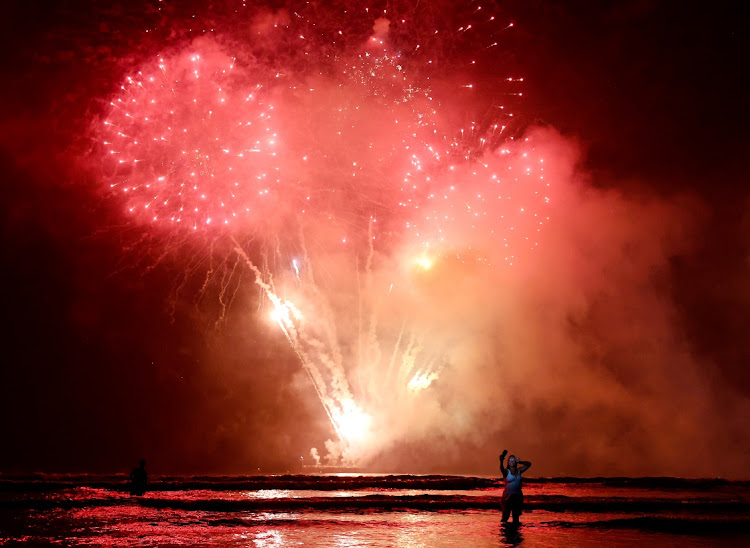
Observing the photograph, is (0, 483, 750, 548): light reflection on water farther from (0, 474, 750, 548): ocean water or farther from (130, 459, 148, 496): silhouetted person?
(130, 459, 148, 496): silhouetted person

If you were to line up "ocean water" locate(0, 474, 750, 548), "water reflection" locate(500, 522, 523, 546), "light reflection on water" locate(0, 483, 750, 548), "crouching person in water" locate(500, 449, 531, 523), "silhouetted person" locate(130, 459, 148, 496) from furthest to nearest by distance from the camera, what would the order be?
1. "silhouetted person" locate(130, 459, 148, 496)
2. "crouching person in water" locate(500, 449, 531, 523)
3. "ocean water" locate(0, 474, 750, 548)
4. "light reflection on water" locate(0, 483, 750, 548)
5. "water reflection" locate(500, 522, 523, 546)

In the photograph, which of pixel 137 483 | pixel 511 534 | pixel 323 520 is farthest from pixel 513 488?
pixel 137 483

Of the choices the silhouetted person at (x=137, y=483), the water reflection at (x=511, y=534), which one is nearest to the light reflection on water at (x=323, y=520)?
the water reflection at (x=511, y=534)

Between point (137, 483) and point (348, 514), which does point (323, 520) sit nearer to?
point (348, 514)

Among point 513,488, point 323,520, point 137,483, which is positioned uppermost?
point 513,488

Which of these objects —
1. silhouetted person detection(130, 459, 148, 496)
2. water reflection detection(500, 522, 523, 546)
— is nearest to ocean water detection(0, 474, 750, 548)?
water reflection detection(500, 522, 523, 546)

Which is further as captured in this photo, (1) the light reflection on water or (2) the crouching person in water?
(2) the crouching person in water

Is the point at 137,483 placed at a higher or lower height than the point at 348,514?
lower

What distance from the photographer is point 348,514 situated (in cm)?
1525

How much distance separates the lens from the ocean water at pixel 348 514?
11.2 m

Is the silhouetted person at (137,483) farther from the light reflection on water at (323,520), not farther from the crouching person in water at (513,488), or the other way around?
the crouching person in water at (513,488)

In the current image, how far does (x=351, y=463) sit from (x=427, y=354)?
763 cm

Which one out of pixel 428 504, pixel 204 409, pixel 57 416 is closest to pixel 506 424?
pixel 428 504

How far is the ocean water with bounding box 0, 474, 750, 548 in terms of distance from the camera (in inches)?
443
